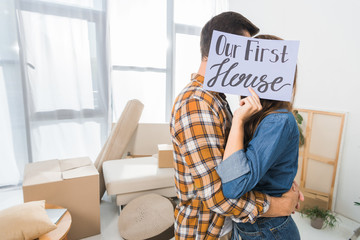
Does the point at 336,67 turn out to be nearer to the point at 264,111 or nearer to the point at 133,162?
the point at 264,111

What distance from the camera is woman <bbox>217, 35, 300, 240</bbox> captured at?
54 centimetres

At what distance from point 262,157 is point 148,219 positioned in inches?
51.3

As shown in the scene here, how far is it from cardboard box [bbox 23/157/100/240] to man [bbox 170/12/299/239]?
1076 mm

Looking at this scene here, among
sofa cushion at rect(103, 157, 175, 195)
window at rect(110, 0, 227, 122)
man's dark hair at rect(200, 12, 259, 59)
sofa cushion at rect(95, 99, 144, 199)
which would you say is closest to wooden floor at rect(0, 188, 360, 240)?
sofa cushion at rect(103, 157, 175, 195)

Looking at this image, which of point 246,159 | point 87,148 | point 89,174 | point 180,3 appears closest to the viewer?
point 246,159

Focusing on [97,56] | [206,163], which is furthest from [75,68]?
[206,163]

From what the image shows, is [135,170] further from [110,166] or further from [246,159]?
[246,159]

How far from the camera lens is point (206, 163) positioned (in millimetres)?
583

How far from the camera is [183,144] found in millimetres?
616

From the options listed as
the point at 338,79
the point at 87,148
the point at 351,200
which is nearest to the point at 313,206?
the point at 351,200

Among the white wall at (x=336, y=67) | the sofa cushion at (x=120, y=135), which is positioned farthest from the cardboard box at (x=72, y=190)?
the white wall at (x=336, y=67)

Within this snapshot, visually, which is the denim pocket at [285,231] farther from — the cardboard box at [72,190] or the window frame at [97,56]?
the window frame at [97,56]

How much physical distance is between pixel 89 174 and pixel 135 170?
19.3 inches

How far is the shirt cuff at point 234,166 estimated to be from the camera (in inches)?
21.2
